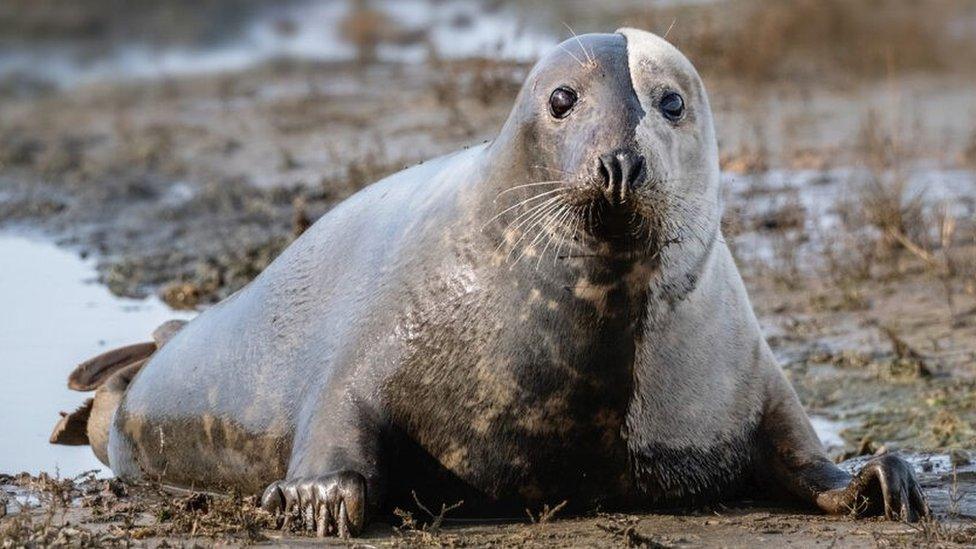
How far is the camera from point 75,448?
7.24 metres

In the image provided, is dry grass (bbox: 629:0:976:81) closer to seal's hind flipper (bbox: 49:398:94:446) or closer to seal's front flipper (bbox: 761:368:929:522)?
seal's hind flipper (bbox: 49:398:94:446)

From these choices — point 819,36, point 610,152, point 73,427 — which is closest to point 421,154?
point 73,427

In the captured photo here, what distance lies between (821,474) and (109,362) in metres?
3.17

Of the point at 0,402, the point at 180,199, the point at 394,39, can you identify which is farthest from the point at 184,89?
the point at 0,402

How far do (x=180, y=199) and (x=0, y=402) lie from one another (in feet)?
18.6

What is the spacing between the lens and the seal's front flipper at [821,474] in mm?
5305

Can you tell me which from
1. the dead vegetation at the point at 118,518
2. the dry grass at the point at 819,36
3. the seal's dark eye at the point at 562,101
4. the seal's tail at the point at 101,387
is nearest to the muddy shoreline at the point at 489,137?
the dead vegetation at the point at 118,518

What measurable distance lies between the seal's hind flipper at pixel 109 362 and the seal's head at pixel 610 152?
2523mm

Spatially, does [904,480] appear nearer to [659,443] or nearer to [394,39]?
[659,443]

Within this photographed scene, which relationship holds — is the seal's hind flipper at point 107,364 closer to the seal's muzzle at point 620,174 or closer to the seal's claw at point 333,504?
the seal's claw at point 333,504

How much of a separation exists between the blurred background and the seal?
2.18 feet

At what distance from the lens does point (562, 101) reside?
16.9ft

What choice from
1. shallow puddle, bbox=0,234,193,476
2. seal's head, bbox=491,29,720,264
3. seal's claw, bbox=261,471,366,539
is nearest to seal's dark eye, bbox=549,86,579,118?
seal's head, bbox=491,29,720,264

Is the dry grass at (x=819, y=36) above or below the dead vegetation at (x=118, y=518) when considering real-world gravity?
above
